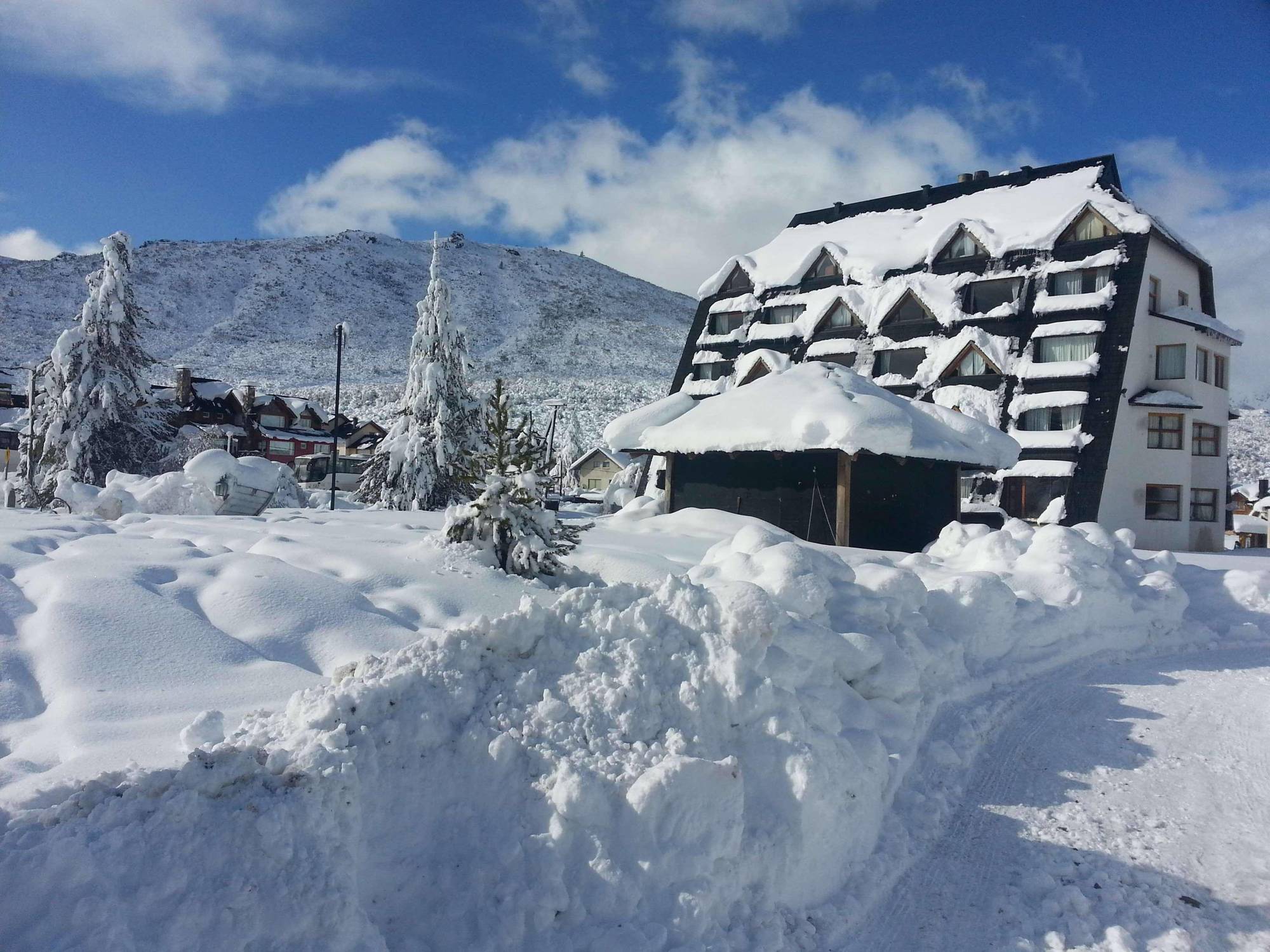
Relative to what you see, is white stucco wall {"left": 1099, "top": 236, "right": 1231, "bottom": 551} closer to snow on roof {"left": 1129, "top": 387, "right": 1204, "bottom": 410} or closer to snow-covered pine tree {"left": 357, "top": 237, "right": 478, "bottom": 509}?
snow on roof {"left": 1129, "top": 387, "right": 1204, "bottom": 410}

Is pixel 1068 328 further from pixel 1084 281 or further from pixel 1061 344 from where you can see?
pixel 1084 281

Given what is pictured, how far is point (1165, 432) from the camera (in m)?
24.3

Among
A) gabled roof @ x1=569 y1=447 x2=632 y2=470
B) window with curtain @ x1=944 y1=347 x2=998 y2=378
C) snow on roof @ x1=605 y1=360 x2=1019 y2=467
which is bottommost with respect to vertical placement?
gabled roof @ x1=569 y1=447 x2=632 y2=470

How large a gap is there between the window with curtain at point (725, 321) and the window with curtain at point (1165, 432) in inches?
579

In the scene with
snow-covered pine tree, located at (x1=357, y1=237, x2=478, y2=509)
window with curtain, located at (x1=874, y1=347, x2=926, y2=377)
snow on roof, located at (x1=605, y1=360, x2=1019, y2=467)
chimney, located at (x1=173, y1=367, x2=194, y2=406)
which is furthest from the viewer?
chimney, located at (x1=173, y1=367, x2=194, y2=406)

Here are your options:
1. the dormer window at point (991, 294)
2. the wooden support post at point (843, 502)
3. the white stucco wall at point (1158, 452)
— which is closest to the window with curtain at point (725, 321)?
the dormer window at point (991, 294)

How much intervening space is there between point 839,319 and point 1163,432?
1116 cm

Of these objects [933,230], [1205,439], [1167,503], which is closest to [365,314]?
[933,230]

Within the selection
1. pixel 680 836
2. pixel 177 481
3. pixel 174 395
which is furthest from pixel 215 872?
pixel 174 395

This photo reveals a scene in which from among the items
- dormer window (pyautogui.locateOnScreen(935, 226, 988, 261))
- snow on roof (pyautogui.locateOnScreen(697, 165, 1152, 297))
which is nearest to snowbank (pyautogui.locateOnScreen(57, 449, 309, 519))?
snow on roof (pyautogui.locateOnScreen(697, 165, 1152, 297))

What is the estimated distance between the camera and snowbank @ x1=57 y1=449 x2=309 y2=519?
1341 cm

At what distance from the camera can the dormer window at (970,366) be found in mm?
25203

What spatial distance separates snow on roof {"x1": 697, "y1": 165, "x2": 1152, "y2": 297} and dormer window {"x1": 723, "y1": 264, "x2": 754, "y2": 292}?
0.64ft

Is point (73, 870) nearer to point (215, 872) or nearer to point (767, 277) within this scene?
point (215, 872)
